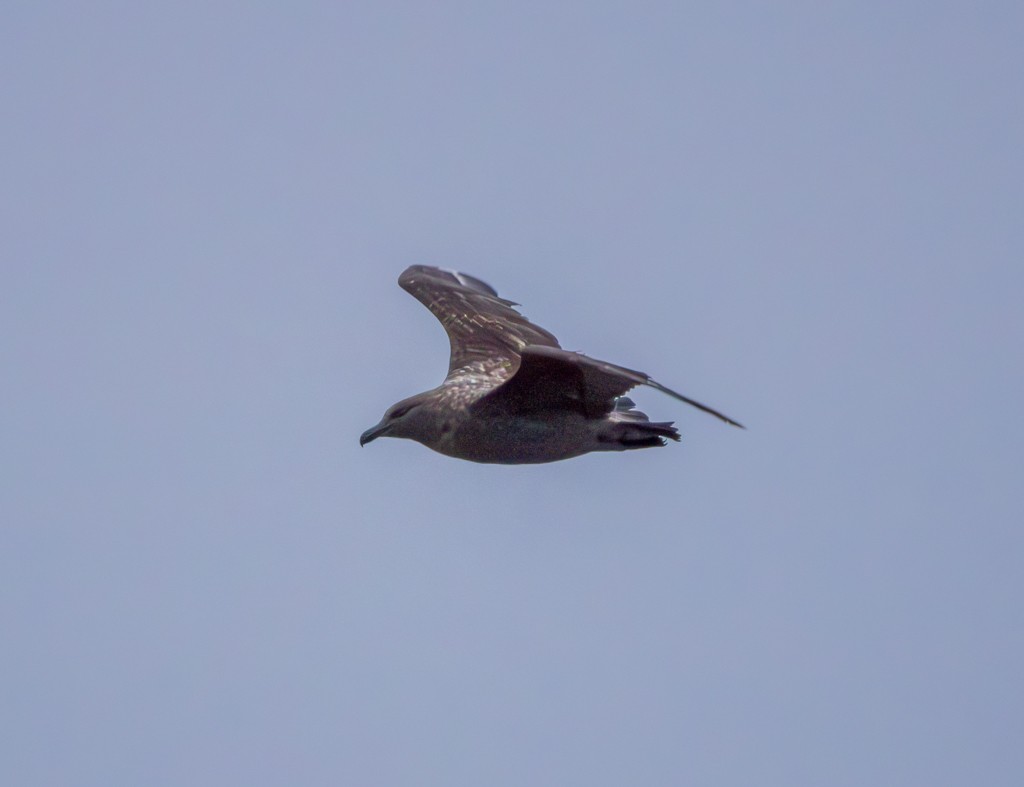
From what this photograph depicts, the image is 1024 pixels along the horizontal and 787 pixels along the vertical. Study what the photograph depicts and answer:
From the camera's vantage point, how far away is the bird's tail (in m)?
13.1

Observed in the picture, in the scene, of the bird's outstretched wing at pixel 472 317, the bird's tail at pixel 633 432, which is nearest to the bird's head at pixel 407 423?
the bird's outstretched wing at pixel 472 317

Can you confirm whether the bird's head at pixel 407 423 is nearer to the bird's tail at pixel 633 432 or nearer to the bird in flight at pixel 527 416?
the bird in flight at pixel 527 416

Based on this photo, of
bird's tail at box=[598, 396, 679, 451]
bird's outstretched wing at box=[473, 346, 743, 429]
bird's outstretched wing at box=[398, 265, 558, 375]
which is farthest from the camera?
bird's outstretched wing at box=[398, 265, 558, 375]

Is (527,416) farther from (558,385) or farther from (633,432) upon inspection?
(633,432)

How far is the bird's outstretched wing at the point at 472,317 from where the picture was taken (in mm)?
14734

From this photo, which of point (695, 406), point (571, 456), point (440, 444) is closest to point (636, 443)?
point (571, 456)

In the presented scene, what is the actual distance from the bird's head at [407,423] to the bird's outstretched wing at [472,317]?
3.65ft

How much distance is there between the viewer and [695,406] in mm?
9984

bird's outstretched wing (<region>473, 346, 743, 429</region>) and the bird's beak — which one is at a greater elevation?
bird's outstretched wing (<region>473, 346, 743, 429</region>)

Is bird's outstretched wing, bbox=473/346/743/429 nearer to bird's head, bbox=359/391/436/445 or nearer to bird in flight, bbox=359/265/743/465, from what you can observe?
bird in flight, bbox=359/265/743/465

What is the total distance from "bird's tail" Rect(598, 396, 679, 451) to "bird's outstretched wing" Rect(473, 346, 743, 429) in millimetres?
185

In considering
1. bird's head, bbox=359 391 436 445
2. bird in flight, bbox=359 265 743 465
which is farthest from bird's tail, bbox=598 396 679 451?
bird's head, bbox=359 391 436 445

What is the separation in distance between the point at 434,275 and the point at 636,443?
12.7 ft

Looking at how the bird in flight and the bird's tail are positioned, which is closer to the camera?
the bird in flight
